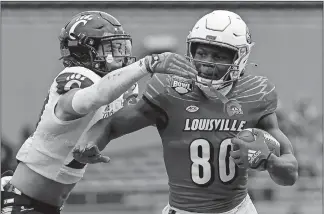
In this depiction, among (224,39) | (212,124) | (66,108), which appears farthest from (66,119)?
(224,39)

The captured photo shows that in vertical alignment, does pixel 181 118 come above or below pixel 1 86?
above

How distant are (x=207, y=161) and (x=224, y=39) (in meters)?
0.52

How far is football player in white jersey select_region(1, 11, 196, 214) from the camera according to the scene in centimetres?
407

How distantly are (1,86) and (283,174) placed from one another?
17.0 ft

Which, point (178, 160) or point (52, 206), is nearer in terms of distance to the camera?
point (178, 160)

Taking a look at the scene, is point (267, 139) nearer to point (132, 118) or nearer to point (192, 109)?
point (192, 109)

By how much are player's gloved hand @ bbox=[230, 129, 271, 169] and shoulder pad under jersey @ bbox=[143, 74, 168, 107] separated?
396 millimetres

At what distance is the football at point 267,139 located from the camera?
3.62 m

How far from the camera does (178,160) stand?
3.86 metres

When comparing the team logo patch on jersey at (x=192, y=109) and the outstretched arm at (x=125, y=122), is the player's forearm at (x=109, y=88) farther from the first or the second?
the team logo patch on jersey at (x=192, y=109)

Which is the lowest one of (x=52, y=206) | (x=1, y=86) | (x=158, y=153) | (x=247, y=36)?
(x=158, y=153)

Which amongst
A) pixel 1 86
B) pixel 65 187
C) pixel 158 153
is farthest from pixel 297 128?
pixel 65 187

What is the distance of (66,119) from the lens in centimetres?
404

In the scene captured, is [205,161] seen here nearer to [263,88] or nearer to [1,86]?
[263,88]
